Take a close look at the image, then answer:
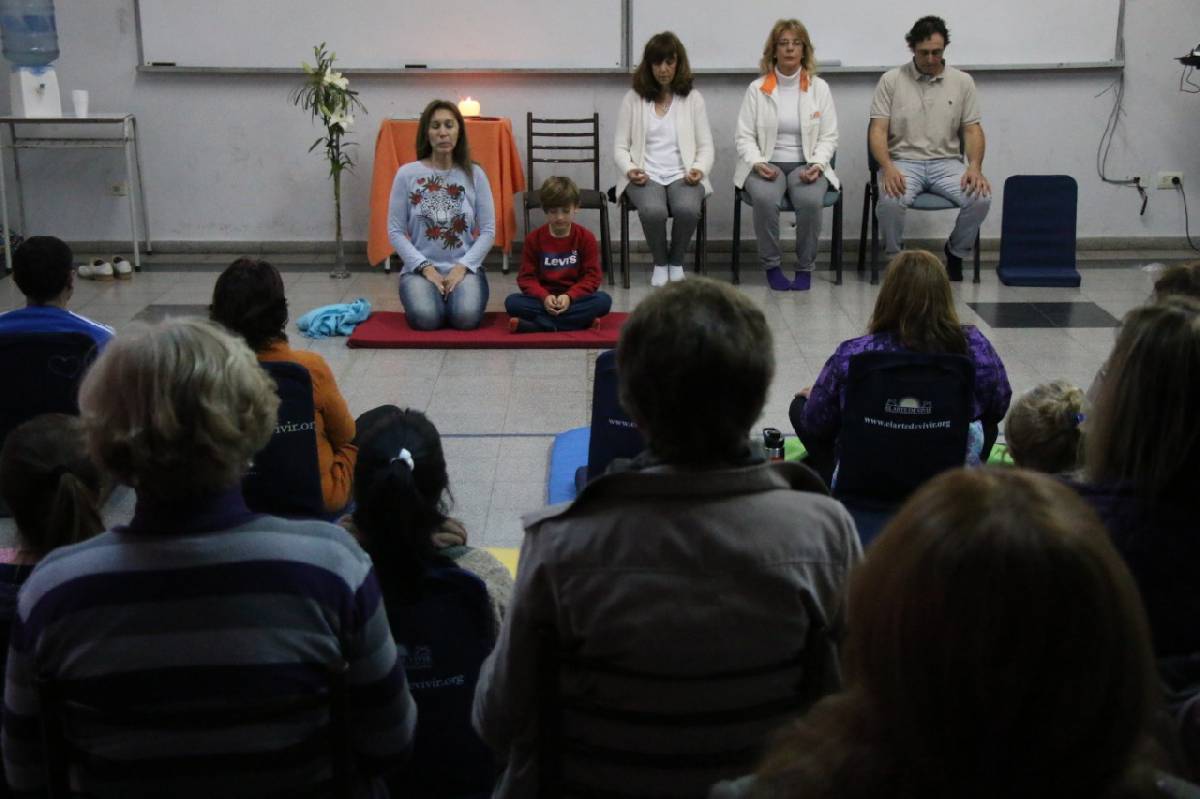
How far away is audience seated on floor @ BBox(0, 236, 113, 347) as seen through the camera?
12.1 feet

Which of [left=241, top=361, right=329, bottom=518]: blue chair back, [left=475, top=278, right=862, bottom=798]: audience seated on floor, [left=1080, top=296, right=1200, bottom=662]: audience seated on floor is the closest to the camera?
[left=475, top=278, right=862, bottom=798]: audience seated on floor

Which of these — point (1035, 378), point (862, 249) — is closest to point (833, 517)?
point (1035, 378)

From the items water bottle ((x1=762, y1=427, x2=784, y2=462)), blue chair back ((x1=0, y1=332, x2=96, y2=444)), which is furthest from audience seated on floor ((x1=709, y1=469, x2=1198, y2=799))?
blue chair back ((x1=0, y1=332, x2=96, y2=444))

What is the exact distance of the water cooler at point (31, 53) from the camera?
279 inches

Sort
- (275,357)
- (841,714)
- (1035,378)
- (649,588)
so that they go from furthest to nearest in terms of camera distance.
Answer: (1035,378) < (275,357) < (649,588) < (841,714)

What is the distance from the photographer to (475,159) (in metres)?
7.23

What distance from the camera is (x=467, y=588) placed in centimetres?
202

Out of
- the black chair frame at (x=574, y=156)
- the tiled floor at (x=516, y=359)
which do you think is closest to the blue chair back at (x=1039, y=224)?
the tiled floor at (x=516, y=359)

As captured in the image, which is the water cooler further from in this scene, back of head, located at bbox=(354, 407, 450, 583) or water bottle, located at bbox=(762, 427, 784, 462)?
back of head, located at bbox=(354, 407, 450, 583)

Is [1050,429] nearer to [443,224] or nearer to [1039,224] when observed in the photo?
[443,224]

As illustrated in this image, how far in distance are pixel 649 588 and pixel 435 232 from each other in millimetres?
4828

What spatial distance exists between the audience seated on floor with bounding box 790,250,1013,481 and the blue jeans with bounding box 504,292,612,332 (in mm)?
2599

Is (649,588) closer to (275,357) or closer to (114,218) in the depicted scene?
(275,357)

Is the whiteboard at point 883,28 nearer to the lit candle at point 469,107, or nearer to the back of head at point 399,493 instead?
the lit candle at point 469,107
